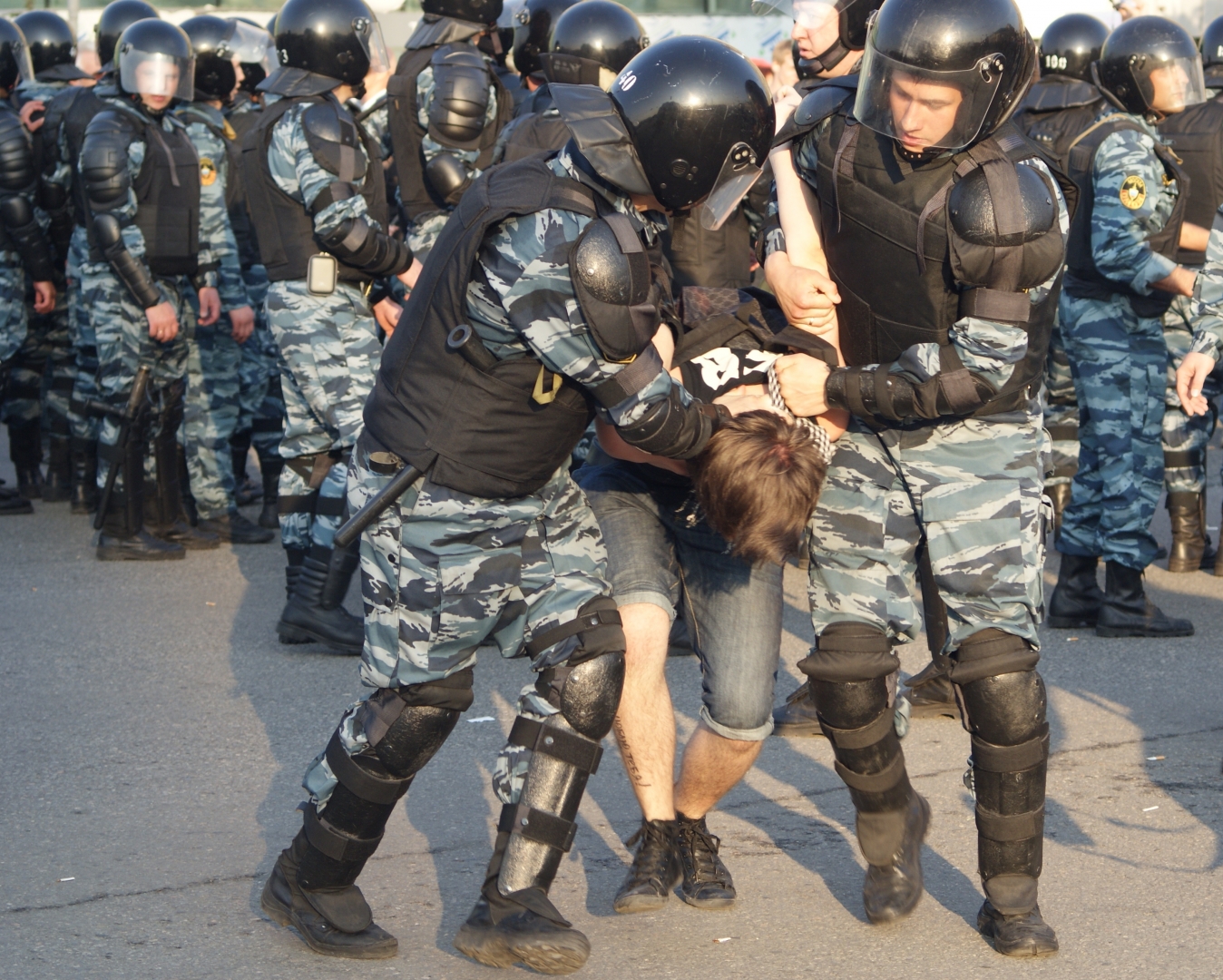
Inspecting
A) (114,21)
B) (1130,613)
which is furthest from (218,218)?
(1130,613)

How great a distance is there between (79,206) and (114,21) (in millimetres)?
1682

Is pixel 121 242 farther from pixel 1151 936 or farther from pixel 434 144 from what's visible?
pixel 1151 936

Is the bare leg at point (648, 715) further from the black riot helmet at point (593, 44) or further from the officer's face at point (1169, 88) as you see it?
the officer's face at point (1169, 88)

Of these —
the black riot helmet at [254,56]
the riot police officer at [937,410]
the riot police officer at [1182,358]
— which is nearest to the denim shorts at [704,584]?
the riot police officer at [937,410]

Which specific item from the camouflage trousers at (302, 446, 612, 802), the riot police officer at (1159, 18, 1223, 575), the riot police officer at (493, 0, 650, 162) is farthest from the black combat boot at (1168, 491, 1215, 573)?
the camouflage trousers at (302, 446, 612, 802)

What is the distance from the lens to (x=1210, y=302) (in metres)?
5.46

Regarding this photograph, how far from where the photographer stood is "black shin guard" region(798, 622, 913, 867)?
3.41 meters

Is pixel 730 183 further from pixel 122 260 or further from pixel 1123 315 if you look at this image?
pixel 122 260

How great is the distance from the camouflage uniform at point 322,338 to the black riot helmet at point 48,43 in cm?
448

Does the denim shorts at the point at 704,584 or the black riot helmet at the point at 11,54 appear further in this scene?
the black riot helmet at the point at 11,54

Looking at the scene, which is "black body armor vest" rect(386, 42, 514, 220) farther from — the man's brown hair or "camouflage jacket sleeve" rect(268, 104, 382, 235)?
the man's brown hair

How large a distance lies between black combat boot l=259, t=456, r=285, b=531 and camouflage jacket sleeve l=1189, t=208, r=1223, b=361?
468cm

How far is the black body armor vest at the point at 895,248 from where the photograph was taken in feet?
10.8

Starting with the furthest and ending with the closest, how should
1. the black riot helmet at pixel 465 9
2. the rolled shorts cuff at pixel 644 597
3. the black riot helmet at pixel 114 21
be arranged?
the black riot helmet at pixel 114 21
the black riot helmet at pixel 465 9
the rolled shorts cuff at pixel 644 597
